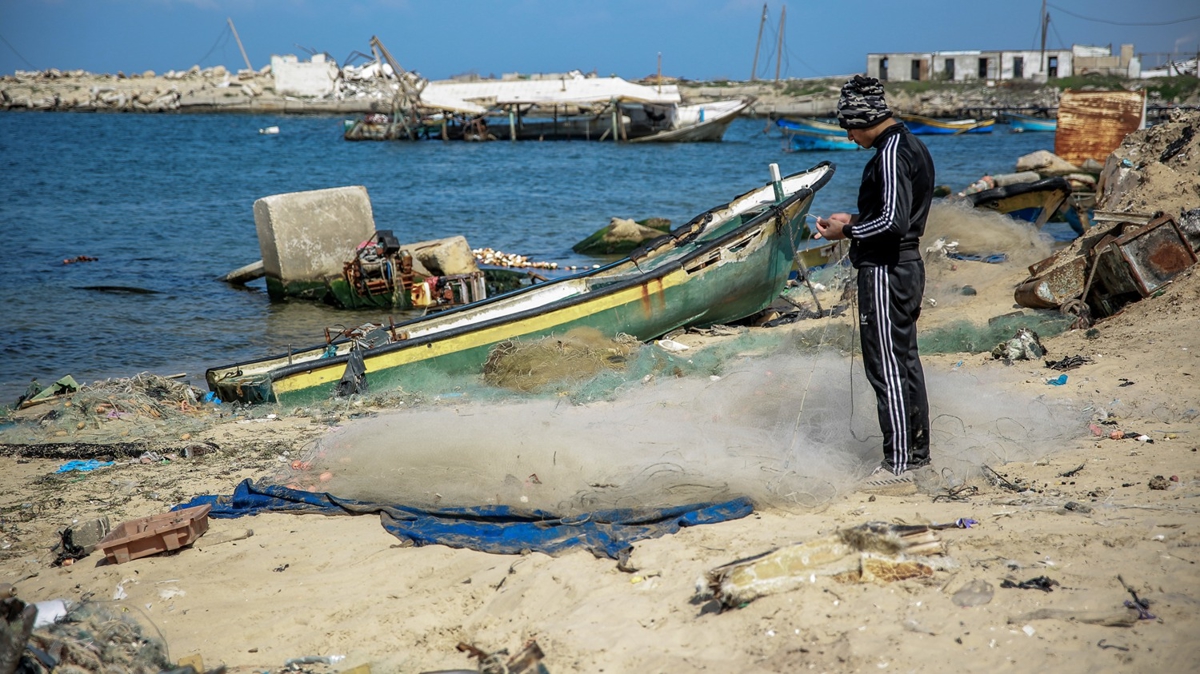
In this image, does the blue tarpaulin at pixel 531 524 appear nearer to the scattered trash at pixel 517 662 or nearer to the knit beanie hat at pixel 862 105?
the scattered trash at pixel 517 662

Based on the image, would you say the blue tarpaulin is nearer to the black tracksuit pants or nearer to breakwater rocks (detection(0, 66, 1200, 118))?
the black tracksuit pants

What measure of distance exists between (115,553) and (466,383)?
132 inches

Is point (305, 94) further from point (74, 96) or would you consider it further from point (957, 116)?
point (957, 116)

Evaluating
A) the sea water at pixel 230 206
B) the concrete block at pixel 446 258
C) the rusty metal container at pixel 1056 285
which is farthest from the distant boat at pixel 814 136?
the rusty metal container at pixel 1056 285

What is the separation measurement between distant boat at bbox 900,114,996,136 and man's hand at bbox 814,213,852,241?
4181cm

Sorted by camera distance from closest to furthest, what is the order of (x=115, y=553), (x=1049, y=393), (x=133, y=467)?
(x=115, y=553), (x=1049, y=393), (x=133, y=467)

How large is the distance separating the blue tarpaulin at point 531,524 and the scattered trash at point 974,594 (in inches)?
44.8

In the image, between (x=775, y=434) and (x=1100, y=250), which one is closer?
(x=775, y=434)

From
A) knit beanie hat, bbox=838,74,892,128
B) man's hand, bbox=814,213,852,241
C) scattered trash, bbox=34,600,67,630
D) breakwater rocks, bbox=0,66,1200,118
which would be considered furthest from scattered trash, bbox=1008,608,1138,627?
breakwater rocks, bbox=0,66,1200,118

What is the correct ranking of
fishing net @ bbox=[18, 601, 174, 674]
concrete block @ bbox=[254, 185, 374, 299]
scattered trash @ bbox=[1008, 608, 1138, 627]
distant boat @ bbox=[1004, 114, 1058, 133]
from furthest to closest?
distant boat @ bbox=[1004, 114, 1058, 133], concrete block @ bbox=[254, 185, 374, 299], fishing net @ bbox=[18, 601, 174, 674], scattered trash @ bbox=[1008, 608, 1138, 627]

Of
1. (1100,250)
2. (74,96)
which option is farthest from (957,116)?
(74,96)

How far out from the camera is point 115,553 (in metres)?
4.12

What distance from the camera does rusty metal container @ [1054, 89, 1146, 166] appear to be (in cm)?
1571

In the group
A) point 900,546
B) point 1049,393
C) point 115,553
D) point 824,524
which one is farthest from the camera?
point 1049,393
